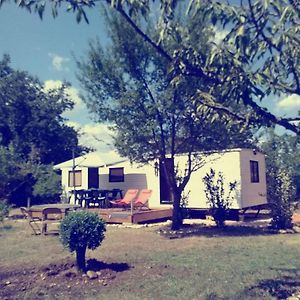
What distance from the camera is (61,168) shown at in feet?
83.5

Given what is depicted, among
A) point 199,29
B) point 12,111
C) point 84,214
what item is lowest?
point 84,214

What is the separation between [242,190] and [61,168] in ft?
43.6

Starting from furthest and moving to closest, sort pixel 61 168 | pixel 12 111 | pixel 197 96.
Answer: pixel 12 111, pixel 61 168, pixel 197 96

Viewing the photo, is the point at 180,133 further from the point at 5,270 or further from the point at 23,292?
the point at 23,292

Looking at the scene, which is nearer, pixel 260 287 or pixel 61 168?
pixel 260 287

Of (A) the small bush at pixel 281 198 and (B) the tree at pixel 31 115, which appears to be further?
(B) the tree at pixel 31 115

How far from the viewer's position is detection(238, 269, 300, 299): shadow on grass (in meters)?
5.95

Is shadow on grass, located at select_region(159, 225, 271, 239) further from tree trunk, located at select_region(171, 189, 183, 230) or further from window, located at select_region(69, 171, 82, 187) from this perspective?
window, located at select_region(69, 171, 82, 187)

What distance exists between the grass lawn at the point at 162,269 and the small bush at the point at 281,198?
5.29 ft

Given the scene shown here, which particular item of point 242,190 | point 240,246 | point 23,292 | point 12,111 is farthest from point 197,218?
point 12,111

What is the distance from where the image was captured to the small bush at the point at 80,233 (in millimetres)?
7551

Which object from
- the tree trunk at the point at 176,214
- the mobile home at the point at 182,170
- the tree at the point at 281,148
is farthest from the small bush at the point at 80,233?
the tree at the point at 281,148

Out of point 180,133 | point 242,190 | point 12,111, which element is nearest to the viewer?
point 180,133

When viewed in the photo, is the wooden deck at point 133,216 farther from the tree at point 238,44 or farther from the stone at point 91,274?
the tree at point 238,44
